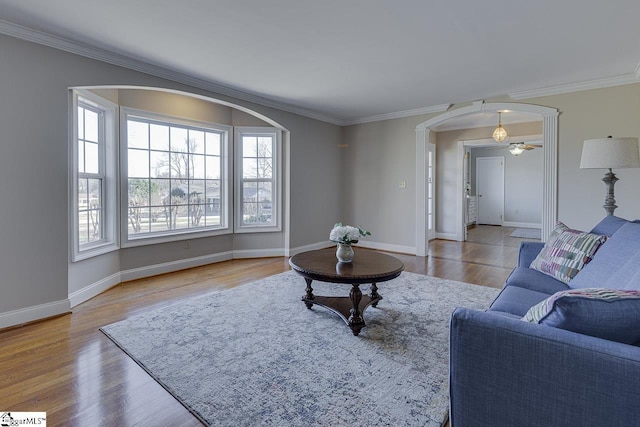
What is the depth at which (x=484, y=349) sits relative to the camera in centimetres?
116

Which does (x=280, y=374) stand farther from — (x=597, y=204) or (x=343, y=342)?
(x=597, y=204)

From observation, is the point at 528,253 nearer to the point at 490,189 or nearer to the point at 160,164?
the point at 160,164

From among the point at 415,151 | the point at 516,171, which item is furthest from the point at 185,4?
the point at 516,171

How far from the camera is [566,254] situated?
95.9 inches

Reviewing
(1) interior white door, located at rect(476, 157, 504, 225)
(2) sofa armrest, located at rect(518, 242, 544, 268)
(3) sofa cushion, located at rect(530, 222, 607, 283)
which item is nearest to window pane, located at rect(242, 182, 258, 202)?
(2) sofa armrest, located at rect(518, 242, 544, 268)

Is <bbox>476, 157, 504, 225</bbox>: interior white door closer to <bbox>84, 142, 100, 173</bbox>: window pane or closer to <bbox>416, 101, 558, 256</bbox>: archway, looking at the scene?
<bbox>416, 101, 558, 256</bbox>: archway

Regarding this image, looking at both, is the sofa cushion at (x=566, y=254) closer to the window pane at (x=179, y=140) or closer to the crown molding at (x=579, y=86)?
the crown molding at (x=579, y=86)

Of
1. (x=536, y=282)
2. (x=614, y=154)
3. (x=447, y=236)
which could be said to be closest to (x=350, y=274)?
(x=536, y=282)

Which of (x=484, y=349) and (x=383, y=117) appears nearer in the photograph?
(x=484, y=349)

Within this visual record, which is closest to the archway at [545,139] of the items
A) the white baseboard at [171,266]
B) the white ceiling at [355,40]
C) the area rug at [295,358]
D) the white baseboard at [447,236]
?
the white ceiling at [355,40]

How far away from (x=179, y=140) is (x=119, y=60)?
1.48 meters

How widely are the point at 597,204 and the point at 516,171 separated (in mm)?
6259

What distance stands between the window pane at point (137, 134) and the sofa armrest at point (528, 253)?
4.53 meters

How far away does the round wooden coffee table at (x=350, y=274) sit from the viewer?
2645mm
